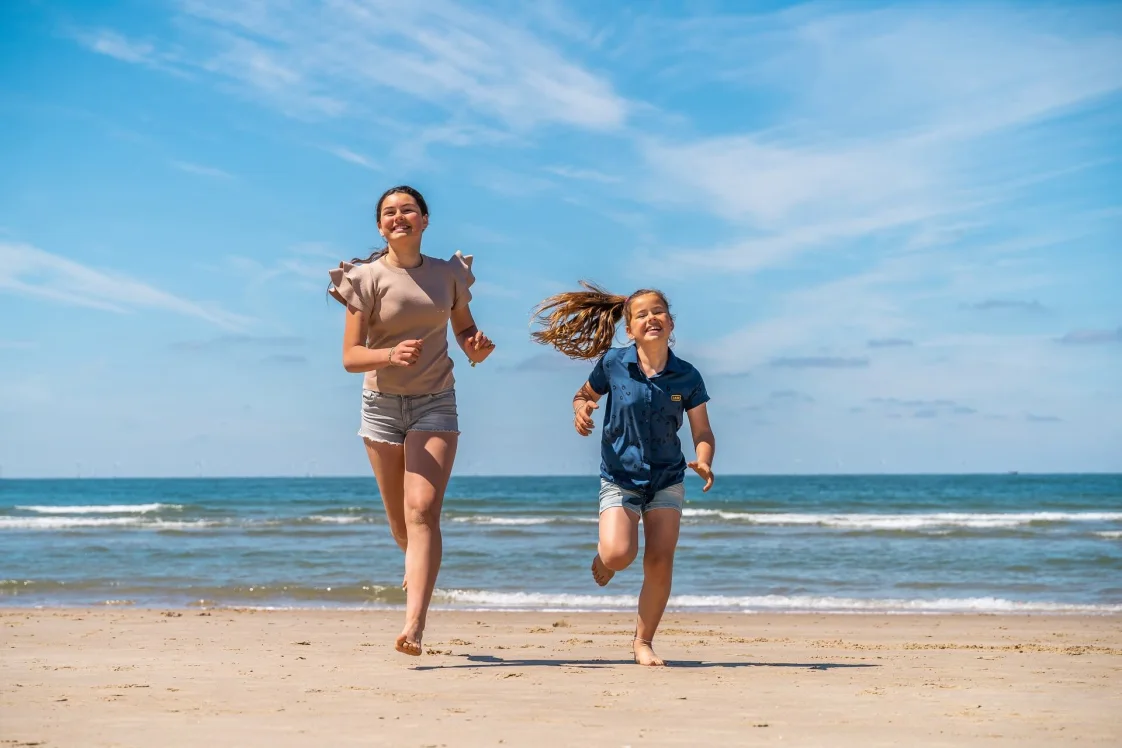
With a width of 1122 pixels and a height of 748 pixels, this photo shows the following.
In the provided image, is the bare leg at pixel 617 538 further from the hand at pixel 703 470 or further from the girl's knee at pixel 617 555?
the hand at pixel 703 470

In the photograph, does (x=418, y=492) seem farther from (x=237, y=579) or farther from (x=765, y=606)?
(x=237, y=579)

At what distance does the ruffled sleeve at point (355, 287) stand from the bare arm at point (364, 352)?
0.04 meters

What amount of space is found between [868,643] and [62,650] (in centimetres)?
503

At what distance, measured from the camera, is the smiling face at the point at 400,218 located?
207 inches

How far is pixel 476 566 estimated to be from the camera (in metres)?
13.3

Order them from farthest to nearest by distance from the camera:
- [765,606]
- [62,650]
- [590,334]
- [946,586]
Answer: [946,586] → [765,606] → [62,650] → [590,334]

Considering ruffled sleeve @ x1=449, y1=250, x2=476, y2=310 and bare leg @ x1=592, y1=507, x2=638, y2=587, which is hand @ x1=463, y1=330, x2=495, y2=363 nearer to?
ruffled sleeve @ x1=449, y1=250, x2=476, y2=310

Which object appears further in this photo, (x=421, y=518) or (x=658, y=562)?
(x=658, y=562)

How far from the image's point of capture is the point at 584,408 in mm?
5184

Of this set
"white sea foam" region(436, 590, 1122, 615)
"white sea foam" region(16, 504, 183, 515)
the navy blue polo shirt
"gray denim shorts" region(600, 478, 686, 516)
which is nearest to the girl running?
the navy blue polo shirt

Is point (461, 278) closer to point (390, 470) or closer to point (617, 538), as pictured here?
point (390, 470)

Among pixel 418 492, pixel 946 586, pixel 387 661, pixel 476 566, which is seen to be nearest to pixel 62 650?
pixel 387 661

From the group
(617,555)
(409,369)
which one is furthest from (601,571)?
(409,369)

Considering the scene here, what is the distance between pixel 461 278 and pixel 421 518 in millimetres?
1238
